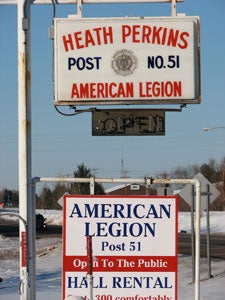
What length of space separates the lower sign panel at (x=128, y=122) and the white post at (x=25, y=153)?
3.08 ft

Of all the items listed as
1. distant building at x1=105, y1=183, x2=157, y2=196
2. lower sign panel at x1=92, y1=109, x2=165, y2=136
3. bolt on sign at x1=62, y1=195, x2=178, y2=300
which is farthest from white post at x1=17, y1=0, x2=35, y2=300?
distant building at x1=105, y1=183, x2=157, y2=196

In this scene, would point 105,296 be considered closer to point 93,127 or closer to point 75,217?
point 75,217

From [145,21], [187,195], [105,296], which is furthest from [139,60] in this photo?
[187,195]

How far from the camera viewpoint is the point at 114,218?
29.8 feet

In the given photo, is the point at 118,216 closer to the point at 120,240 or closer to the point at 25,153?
the point at 120,240

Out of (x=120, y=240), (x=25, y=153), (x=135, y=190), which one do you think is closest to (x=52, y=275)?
(x=135, y=190)

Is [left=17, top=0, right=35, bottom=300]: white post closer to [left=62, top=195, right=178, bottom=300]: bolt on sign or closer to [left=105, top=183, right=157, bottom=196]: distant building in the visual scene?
[left=62, top=195, right=178, bottom=300]: bolt on sign

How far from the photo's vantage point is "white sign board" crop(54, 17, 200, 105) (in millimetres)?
9625

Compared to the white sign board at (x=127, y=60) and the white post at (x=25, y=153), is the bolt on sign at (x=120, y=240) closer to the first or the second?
the white post at (x=25, y=153)

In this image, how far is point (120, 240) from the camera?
9.11 metres

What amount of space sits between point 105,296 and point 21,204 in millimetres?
1377

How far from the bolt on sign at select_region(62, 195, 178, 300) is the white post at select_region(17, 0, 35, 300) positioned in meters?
0.40

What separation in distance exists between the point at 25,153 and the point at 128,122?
1.31 m

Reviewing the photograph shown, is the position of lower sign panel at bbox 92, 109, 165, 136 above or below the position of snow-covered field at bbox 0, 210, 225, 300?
above
